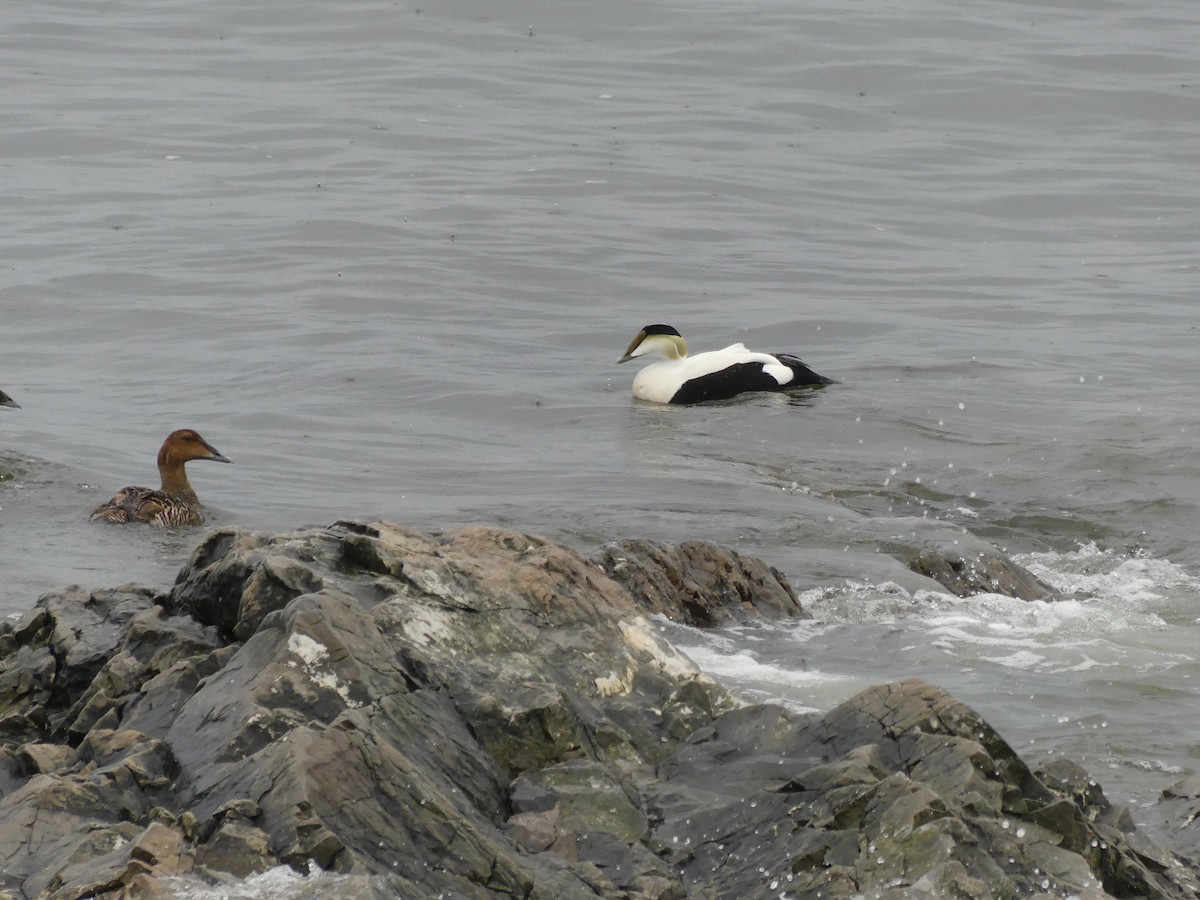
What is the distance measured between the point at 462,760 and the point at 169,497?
542cm

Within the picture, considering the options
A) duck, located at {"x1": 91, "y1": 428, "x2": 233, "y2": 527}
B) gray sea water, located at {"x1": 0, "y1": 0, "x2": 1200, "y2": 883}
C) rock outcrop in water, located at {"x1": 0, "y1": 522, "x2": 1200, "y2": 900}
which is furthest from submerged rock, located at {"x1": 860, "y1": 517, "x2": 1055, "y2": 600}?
duck, located at {"x1": 91, "y1": 428, "x2": 233, "y2": 527}

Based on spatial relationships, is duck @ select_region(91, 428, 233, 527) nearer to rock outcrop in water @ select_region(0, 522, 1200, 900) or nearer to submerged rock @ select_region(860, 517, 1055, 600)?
submerged rock @ select_region(860, 517, 1055, 600)

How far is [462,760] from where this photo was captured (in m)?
3.78

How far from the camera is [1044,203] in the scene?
19.3 meters

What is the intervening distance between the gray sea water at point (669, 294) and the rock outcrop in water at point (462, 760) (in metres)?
0.99

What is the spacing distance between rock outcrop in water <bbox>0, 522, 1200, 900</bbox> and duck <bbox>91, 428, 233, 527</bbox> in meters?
3.80

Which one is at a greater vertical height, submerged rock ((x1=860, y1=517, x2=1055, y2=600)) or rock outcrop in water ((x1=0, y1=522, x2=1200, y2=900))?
rock outcrop in water ((x1=0, y1=522, x2=1200, y2=900))

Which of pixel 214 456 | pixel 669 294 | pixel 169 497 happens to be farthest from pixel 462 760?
pixel 669 294

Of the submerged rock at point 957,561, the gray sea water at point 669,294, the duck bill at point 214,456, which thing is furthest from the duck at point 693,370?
the submerged rock at point 957,561

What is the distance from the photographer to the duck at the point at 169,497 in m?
8.62

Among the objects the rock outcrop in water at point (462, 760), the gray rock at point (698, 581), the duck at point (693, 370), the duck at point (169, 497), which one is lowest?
the duck at point (693, 370)

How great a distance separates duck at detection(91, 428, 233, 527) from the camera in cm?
862

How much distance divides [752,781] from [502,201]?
15.2 m

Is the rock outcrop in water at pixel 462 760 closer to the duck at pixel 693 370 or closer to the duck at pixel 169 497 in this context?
the duck at pixel 169 497
